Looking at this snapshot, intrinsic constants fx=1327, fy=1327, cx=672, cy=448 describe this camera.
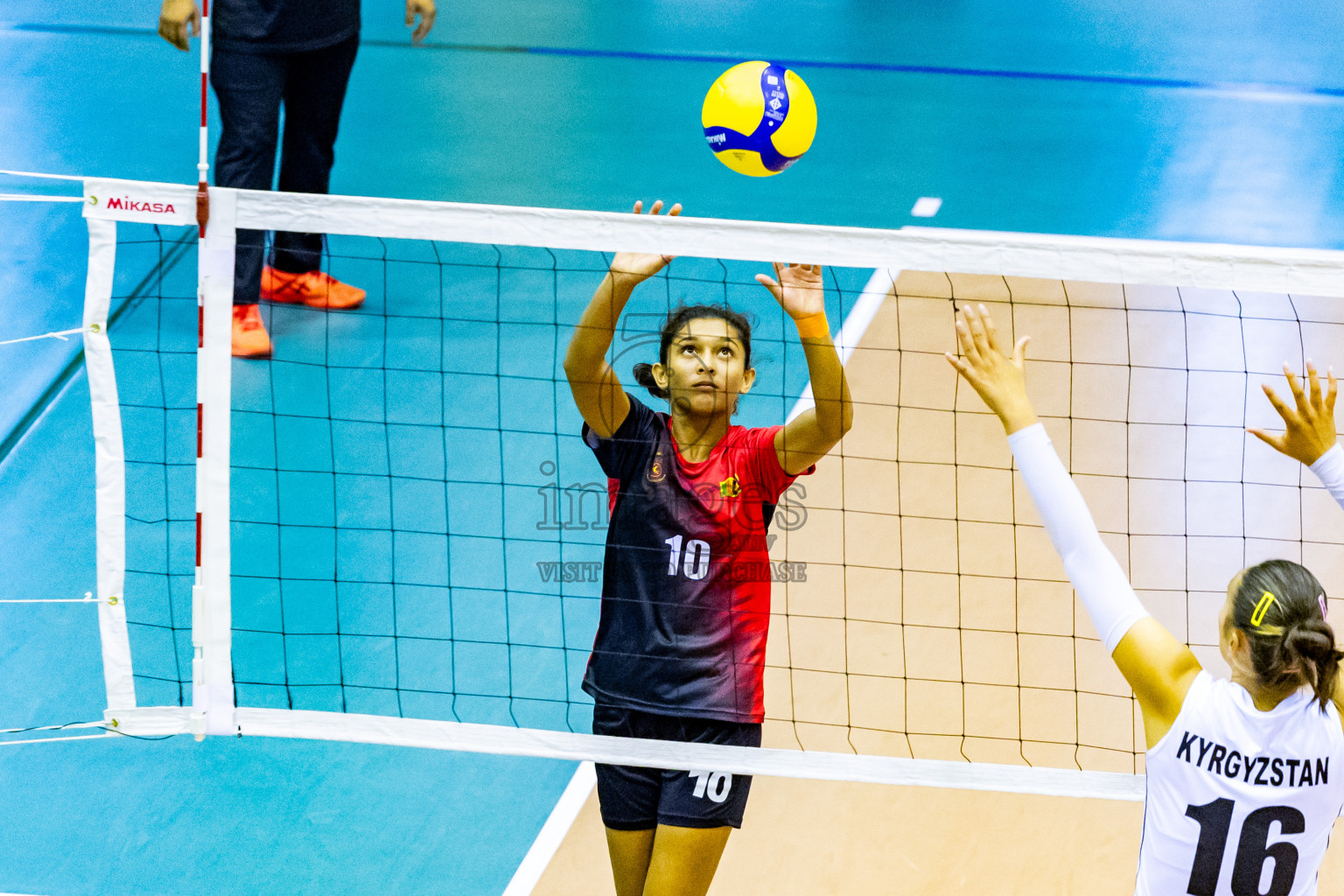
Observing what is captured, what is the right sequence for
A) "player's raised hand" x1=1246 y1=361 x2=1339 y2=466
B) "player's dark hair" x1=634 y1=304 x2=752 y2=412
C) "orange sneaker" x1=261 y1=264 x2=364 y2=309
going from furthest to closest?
1. "orange sneaker" x1=261 y1=264 x2=364 y2=309
2. "player's dark hair" x1=634 y1=304 x2=752 y2=412
3. "player's raised hand" x1=1246 y1=361 x2=1339 y2=466

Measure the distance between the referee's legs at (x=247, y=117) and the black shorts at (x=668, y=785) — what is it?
3737 mm

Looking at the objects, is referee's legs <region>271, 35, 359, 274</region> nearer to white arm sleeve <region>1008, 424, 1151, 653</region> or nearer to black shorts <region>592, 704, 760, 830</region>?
black shorts <region>592, 704, 760, 830</region>

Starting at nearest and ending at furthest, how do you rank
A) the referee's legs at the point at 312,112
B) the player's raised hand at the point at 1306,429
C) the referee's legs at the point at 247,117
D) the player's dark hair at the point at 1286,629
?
the player's dark hair at the point at 1286,629, the player's raised hand at the point at 1306,429, the referee's legs at the point at 247,117, the referee's legs at the point at 312,112

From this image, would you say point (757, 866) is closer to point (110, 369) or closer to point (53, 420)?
point (110, 369)

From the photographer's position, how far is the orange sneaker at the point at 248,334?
6254 mm

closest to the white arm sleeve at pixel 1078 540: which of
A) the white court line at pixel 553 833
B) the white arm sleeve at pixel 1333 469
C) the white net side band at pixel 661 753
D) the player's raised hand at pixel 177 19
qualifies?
the white arm sleeve at pixel 1333 469

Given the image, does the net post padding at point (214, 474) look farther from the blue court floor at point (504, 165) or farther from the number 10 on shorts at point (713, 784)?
the number 10 on shorts at point (713, 784)

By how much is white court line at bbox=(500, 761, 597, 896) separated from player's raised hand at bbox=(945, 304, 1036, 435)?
1725mm

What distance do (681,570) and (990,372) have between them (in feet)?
3.24

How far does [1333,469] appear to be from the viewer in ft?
Result: 9.18

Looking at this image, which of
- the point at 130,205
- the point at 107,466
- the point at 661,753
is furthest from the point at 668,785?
the point at 130,205

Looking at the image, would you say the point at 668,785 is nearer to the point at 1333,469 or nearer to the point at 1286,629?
the point at 1286,629

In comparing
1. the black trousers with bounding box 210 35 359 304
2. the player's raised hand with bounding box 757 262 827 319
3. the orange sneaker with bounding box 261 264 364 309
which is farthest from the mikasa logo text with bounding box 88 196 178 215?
the orange sneaker with bounding box 261 264 364 309

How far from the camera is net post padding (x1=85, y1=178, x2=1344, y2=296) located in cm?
303
